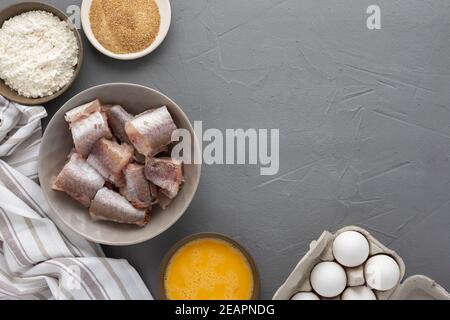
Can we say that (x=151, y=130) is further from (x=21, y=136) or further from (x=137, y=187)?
(x=21, y=136)

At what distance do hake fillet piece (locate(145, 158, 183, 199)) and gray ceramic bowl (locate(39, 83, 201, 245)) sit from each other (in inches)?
1.7

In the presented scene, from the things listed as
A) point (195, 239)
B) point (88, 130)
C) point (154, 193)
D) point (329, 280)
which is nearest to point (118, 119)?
point (88, 130)

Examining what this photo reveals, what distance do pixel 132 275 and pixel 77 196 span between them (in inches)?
9.1

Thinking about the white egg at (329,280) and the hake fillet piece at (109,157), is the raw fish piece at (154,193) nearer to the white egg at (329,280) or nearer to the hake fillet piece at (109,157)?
the hake fillet piece at (109,157)

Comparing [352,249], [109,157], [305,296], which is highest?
[109,157]

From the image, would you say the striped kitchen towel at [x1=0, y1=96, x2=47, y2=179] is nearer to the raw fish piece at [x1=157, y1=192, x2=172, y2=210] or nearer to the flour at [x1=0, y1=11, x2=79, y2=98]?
the flour at [x1=0, y1=11, x2=79, y2=98]

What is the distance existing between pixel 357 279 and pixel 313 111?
1.38 ft

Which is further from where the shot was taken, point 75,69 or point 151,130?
point 75,69

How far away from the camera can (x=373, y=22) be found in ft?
5.46

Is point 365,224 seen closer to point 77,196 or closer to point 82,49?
point 77,196

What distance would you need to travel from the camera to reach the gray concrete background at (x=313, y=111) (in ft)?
5.36

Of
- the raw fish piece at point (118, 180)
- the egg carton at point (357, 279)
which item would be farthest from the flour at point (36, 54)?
the egg carton at point (357, 279)

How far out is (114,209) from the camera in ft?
4.89

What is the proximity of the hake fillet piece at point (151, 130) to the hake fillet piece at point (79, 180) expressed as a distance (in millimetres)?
114
